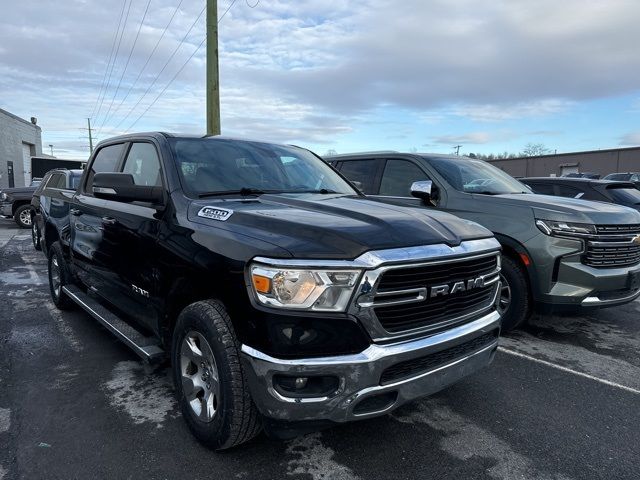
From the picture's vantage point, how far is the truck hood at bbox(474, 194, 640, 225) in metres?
4.55

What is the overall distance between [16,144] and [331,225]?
39.4m

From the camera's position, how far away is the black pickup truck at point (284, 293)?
226 centimetres

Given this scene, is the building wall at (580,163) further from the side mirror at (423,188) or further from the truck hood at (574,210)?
the side mirror at (423,188)

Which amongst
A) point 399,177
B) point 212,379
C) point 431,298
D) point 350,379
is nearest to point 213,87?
point 399,177

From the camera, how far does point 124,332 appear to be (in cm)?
366

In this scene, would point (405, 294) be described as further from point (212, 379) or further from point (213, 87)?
point (213, 87)

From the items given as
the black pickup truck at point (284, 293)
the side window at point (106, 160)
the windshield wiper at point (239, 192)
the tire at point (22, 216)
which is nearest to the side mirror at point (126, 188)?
the black pickup truck at point (284, 293)

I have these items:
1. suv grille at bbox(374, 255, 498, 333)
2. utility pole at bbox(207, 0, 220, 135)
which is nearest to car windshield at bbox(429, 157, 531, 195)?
suv grille at bbox(374, 255, 498, 333)

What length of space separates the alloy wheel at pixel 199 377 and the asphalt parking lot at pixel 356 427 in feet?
0.81

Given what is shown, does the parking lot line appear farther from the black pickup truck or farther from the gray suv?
the black pickup truck

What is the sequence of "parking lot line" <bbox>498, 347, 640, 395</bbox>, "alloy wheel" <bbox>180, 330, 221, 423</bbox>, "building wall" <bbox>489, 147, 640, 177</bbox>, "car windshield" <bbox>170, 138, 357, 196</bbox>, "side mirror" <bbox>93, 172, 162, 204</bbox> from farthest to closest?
→ "building wall" <bbox>489, 147, 640, 177</bbox>
"parking lot line" <bbox>498, 347, 640, 395</bbox>
"car windshield" <bbox>170, 138, 357, 196</bbox>
"side mirror" <bbox>93, 172, 162, 204</bbox>
"alloy wheel" <bbox>180, 330, 221, 423</bbox>

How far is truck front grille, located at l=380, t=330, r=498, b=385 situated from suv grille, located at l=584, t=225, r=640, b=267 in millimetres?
2163

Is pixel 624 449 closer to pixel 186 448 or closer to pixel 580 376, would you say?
pixel 580 376

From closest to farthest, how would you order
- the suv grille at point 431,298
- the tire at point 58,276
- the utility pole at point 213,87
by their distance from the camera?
1. the suv grille at point 431,298
2. the tire at point 58,276
3. the utility pole at point 213,87
